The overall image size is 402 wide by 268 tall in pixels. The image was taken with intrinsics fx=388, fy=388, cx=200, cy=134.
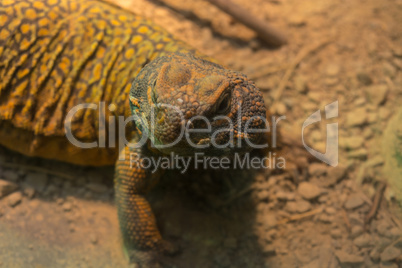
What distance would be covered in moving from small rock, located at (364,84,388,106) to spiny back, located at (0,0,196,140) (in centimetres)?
196

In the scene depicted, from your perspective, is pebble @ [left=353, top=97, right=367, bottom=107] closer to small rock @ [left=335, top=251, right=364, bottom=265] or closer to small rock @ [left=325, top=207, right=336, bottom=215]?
small rock @ [left=325, top=207, right=336, bottom=215]

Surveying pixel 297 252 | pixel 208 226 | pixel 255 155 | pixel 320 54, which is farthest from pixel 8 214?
pixel 320 54

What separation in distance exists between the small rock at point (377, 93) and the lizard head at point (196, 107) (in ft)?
6.03

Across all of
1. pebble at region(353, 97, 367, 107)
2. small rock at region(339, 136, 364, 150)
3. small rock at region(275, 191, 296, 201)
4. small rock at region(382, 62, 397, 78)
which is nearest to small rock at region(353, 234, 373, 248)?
small rock at region(275, 191, 296, 201)

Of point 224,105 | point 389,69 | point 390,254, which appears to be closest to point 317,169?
point 390,254

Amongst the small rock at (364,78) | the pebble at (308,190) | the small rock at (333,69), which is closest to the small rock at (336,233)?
the pebble at (308,190)

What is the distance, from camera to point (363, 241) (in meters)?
3.25

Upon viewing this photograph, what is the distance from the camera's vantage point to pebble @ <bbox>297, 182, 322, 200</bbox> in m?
3.59

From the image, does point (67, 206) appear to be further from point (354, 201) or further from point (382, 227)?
point (382, 227)

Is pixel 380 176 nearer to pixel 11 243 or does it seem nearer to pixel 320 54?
pixel 320 54

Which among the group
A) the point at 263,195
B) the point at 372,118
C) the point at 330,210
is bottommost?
the point at 330,210

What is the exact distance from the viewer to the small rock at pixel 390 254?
9.92 feet

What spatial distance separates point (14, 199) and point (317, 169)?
281cm

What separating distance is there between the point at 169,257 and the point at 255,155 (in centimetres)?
122
